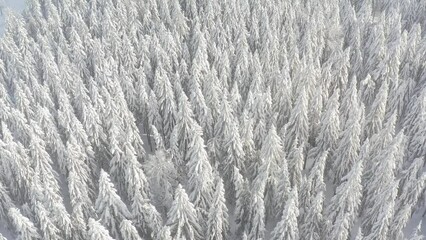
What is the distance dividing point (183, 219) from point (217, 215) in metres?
2.98

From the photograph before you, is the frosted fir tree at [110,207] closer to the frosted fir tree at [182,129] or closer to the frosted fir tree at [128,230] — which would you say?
the frosted fir tree at [128,230]

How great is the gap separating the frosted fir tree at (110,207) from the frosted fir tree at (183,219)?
4.70 m

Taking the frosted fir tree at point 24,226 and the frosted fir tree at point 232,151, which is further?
the frosted fir tree at point 232,151

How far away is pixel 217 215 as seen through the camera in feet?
111

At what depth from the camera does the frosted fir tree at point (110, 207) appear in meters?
33.6

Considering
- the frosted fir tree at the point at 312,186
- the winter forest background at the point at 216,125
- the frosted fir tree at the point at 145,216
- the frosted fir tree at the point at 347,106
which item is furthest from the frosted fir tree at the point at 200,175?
the frosted fir tree at the point at 347,106

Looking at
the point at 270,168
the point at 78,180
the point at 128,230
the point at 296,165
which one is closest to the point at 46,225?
the point at 78,180

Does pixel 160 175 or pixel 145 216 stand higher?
pixel 160 175

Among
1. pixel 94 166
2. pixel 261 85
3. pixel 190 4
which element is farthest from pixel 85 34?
pixel 261 85

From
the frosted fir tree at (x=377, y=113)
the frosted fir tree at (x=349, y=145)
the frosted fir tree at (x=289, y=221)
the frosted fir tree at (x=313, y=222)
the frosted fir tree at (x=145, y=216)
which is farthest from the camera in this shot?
the frosted fir tree at (x=377, y=113)

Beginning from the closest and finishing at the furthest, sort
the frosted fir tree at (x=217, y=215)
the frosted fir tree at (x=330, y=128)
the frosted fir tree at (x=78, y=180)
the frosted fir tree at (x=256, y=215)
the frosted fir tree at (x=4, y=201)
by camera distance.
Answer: the frosted fir tree at (x=217, y=215) → the frosted fir tree at (x=256, y=215) → the frosted fir tree at (x=78, y=180) → the frosted fir tree at (x=4, y=201) → the frosted fir tree at (x=330, y=128)

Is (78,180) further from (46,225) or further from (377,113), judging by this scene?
(377,113)

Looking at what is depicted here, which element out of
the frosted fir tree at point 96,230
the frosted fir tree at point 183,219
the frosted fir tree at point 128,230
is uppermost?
the frosted fir tree at point 183,219

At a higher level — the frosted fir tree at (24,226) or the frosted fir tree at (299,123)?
the frosted fir tree at (299,123)
